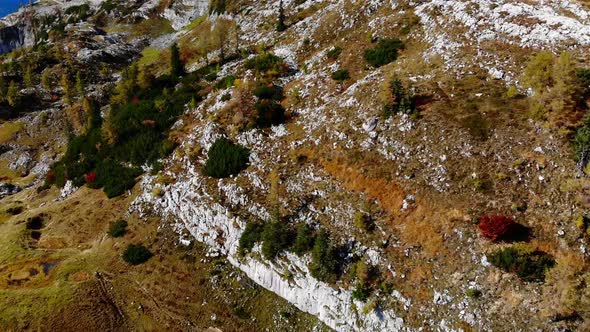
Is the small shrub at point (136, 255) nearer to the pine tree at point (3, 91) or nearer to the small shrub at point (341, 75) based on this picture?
the small shrub at point (341, 75)

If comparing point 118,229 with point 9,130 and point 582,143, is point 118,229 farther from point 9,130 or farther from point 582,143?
point 9,130

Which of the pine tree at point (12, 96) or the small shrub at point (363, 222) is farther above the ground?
the pine tree at point (12, 96)

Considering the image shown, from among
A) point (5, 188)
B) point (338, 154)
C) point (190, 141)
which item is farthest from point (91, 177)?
point (338, 154)

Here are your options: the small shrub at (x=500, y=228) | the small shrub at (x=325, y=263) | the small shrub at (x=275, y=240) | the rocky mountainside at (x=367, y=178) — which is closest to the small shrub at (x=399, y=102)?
the rocky mountainside at (x=367, y=178)

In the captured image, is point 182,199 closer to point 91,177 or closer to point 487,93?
point 91,177

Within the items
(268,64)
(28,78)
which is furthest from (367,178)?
(28,78)
